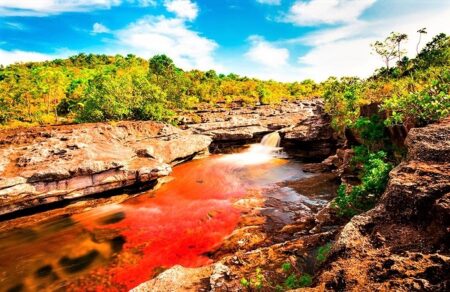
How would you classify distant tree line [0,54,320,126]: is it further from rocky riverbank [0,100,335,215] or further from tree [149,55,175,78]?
rocky riverbank [0,100,335,215]

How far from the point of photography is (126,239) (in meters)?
12.1

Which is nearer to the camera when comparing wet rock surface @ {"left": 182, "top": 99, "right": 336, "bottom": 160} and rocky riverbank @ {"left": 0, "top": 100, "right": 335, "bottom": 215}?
rocky riverbank @ {"left": 0, "top": 100, "right": 335, "bottom": 215}

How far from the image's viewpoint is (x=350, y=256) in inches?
162

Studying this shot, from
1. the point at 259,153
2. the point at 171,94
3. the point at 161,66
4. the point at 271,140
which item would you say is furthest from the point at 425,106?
the point at 161,66

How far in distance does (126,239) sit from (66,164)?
5762 millimetres

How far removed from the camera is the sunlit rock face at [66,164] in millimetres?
13586

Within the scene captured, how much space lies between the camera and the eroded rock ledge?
3.31m

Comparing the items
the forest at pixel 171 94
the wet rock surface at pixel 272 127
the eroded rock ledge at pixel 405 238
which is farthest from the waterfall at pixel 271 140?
the eroded rock ledge at pixel 405 238

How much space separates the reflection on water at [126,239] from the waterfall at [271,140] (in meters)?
9.96

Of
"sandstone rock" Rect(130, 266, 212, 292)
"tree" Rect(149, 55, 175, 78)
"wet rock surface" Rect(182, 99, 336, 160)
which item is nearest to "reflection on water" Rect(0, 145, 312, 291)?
"sandstone rock" Rect(130, 266, 212, 292)

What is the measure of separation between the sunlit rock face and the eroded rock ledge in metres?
13.9

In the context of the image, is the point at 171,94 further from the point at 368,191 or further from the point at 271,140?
the point at 368,191

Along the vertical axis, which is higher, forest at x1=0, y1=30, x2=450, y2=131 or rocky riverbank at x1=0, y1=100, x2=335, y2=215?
forest at x1=0, y1=30, x2=450, y2=131

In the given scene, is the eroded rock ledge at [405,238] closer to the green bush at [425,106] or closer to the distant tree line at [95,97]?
the green bush at [425,106]
